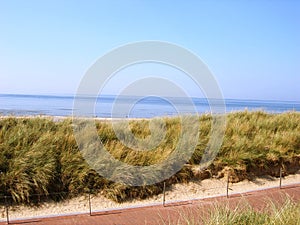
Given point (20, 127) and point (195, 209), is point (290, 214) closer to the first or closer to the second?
point (195, 209)

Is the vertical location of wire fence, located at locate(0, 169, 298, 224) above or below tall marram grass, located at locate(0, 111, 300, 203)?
below

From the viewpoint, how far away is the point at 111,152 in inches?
292

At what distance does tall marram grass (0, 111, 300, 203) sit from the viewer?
6.20 metres

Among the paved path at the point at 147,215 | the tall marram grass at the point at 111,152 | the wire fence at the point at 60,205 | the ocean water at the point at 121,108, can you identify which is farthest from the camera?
the ocean water at the point at 121,108

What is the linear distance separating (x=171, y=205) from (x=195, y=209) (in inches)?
19.2

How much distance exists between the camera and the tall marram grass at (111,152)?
20.3ft

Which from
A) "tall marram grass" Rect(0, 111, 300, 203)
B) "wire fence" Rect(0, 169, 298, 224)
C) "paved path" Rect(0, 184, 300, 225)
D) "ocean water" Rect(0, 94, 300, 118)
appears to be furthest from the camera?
"ocean water" Rect(0, 94, 300, 118)

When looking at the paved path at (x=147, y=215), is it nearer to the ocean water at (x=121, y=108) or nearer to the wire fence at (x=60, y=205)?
the wire fence at (x=60, y=205)

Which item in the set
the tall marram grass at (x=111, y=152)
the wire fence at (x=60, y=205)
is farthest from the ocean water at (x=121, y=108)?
the wire fence at (x=60, y=205)

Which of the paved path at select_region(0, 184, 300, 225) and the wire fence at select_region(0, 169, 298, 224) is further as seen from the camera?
the wire fence at select_region(0, 169, 298, 224)

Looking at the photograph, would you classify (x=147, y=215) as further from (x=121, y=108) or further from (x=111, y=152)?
(x=121, y=108)

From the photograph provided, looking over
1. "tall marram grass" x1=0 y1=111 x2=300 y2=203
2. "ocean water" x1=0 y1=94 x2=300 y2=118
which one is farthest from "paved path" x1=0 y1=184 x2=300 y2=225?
"ocean water" x1=0 y1=94 x2=300 y2=118

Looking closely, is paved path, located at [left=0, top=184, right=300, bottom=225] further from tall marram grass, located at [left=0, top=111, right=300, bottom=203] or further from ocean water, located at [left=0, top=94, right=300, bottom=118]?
ocean water, located at [left=0, top=94, right=300, bottom=118]

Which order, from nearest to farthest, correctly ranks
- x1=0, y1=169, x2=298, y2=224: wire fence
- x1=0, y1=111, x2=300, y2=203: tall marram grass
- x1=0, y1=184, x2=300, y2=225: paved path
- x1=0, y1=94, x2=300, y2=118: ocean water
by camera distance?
1. x1=0, y1=184, x2=300, y2=225: paved path
2. x1=0, y1=169, x2=298, y2=224: wire fence
3. x1=0, y1=111, x2=300, y2=203: tall marram grass
4. x1=0, y1=94, x2=300, y2=118: ocean water
